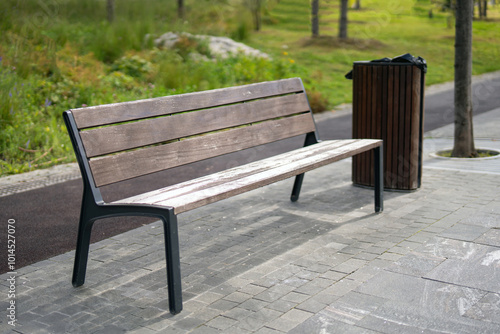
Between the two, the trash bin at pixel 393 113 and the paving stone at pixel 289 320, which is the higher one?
the trash bin at pixel 393 113

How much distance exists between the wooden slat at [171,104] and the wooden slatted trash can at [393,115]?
0.63 metres

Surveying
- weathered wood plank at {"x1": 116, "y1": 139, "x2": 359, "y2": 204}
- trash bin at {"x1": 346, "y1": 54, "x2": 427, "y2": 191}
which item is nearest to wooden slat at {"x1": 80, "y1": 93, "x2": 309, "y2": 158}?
weathered wood plank at {"x1": 116, "y1": 139, "x2": 359, "y2": 204}

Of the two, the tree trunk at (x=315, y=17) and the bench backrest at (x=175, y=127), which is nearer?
the bench backrest at (x=175, y=127)

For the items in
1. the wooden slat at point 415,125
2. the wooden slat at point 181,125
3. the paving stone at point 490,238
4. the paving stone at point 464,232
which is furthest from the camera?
the wooden slat at point 415,125

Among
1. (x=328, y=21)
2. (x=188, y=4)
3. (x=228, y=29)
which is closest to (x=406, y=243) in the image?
(x=228, y=29)

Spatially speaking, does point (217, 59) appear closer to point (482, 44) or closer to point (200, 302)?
point (200, 302)

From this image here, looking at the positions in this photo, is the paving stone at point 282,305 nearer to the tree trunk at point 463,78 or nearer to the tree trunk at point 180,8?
the tree trunk at point 463,78

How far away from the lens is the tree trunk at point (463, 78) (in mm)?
6316

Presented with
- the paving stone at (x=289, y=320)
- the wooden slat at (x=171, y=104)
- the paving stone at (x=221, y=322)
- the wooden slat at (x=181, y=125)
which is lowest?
the paving stone at (x=221, y=322)

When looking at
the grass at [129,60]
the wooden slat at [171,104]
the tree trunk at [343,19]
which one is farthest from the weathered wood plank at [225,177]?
the tree trunk at [343,19]

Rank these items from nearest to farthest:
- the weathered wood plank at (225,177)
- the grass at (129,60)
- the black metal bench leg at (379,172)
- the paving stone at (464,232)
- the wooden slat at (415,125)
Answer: the weathered wood plank at (225,177), the paving stone at (464,232), the black metal bench leg at (379,172), the wooden slat at (415,125), the grass at (129,60)

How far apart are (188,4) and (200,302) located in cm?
2522

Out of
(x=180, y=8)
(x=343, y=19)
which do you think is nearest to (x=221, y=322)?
(x=343, y=19)

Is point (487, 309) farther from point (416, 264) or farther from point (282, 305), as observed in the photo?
point (282, 305)
